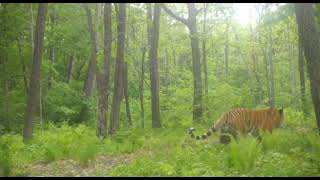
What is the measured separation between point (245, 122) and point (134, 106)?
21.4m

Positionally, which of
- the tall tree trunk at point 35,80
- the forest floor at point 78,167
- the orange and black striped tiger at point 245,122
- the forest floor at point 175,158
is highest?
the tall tree trunk at point 35,80

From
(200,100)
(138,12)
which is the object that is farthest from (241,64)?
(200,100)

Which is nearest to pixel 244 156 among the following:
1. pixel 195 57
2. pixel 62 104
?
pixel 195 57

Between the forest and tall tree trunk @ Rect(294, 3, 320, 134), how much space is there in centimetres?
2

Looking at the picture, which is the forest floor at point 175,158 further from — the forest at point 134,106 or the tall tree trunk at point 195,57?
the tall tree trunk at point 195,57

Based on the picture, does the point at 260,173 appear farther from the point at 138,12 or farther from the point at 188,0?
the point at 138,12

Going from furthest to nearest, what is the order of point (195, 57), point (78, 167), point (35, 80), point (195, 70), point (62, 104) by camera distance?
point (62, 104), point (195, 57), point (195, 70), point (35, 80), point (78, 167)

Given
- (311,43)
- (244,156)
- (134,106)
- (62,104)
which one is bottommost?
(244,156)

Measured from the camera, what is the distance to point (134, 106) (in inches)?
1369

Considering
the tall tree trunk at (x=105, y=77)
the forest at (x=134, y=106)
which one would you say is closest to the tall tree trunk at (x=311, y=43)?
the forest at (x=134, y=106)

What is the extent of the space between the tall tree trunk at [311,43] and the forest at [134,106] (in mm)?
22

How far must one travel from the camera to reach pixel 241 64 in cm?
5056

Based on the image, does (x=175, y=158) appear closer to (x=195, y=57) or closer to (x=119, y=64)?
(x=119, y=64)

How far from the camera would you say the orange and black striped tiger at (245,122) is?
13672 millimetres
